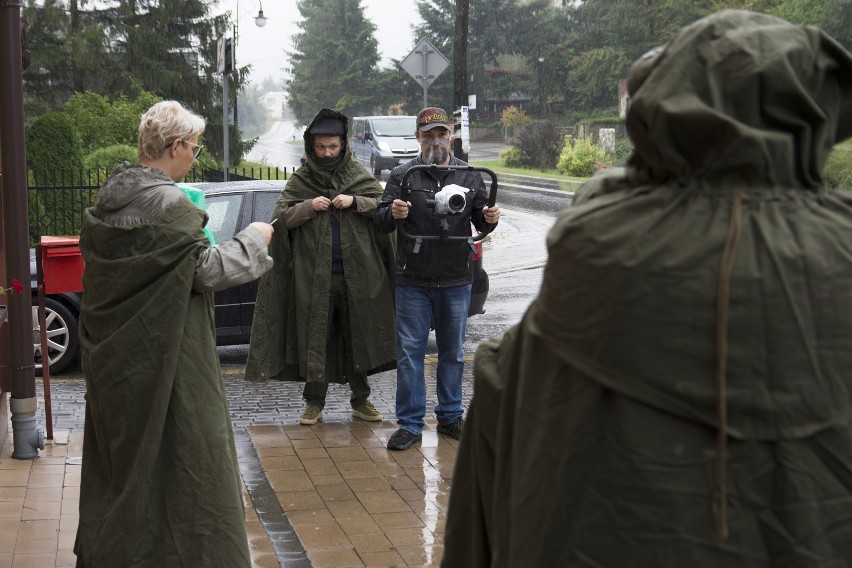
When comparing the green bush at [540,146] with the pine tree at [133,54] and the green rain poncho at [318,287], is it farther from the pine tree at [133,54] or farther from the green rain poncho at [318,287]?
the green rain poncho at [318,287]

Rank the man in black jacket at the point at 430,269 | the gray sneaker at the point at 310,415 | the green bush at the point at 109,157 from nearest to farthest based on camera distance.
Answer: the man in black jacket at the point at 430,269 < the gray sneaker at the point at 310,415 < the green bush at the point at 109,157

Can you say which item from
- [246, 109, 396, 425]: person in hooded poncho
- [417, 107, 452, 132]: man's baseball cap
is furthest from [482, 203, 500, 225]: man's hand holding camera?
[246, 109, 396, 425]: person in hooded poncho

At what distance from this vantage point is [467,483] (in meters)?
2.65

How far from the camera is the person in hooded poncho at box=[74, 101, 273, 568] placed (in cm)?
384

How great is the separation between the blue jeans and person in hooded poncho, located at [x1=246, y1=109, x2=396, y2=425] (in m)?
0.41

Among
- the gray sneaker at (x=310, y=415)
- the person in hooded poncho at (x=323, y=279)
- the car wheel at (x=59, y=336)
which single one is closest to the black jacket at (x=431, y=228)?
the person in hooded poncho at (x=323, y=279)

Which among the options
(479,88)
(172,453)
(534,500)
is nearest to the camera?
(534,500)

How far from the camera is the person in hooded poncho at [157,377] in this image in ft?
12.6

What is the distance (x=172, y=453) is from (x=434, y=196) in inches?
121

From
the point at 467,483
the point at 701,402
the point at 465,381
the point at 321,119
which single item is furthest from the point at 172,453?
the point at 465,381

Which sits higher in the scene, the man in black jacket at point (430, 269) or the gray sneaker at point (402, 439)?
the man in black jacket at point (430, 269)

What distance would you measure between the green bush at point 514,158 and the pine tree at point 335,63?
107ft

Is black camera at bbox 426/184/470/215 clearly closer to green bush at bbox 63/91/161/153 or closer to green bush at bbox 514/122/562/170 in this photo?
green bush at bbox 63/91/161/153

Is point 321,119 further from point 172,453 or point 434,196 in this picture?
point 172,453
